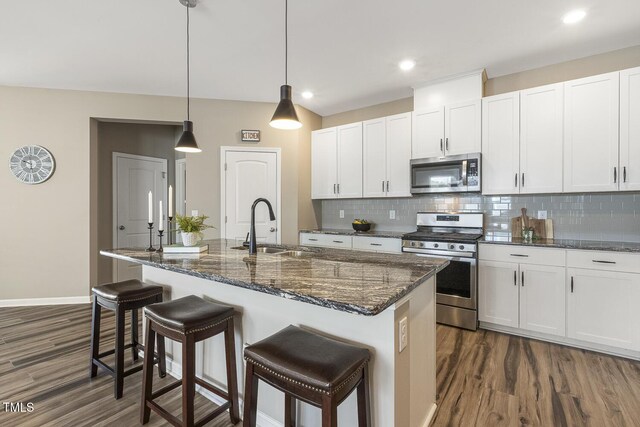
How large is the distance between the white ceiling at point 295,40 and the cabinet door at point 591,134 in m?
0.42

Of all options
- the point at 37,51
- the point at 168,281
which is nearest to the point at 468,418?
the point at 168,281

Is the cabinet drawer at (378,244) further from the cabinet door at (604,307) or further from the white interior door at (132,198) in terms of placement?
the white interior door at (132,198)

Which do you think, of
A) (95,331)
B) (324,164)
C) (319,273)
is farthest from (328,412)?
(324,164)

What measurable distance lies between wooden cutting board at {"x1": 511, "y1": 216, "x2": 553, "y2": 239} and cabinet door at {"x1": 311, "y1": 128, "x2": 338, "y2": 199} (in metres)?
2.26

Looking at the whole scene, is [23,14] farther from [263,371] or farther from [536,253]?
[536,253]

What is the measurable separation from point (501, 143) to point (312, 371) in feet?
10.2

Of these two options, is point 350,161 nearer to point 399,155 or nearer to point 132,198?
point 399,155

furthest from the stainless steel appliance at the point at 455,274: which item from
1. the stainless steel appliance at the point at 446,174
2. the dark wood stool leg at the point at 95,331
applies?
the dark wood stool leg at the point at 95,331

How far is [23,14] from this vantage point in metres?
2.43

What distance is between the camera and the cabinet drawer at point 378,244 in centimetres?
367

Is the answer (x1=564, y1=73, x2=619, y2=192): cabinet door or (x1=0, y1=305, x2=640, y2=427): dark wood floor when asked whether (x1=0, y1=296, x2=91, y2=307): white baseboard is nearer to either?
(x1=0, y1=305, x2=640, y2=427): dark wood floor

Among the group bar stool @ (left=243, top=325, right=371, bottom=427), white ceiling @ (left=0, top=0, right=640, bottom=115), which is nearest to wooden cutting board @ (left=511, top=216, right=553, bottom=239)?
white ceiling @ (left=0, top=0, right=640, bottom=115)

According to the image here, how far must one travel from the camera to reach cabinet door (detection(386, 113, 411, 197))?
3.86 meters

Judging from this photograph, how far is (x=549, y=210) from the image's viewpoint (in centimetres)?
325
